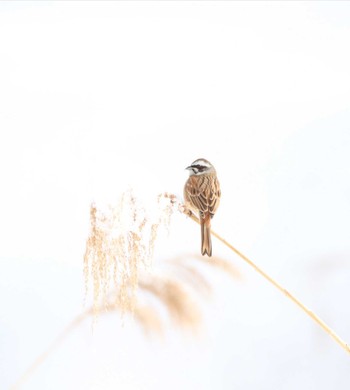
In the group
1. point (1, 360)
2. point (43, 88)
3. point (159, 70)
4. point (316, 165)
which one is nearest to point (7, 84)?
point (43, 88)

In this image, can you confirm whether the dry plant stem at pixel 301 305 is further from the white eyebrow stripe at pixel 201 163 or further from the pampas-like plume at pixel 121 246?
the white eyebrow stripe at pixel 201 163

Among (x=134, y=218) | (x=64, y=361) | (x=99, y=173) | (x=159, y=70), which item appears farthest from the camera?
(x=159, y=70)

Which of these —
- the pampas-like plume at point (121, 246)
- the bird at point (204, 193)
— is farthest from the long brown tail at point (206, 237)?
the pampas-like plume at point (121, 246)

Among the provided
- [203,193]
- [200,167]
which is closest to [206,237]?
[203,193]

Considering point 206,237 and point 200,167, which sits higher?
point 200,167

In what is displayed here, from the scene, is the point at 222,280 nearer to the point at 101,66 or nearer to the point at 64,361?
the point at 64,361

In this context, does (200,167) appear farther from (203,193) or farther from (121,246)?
(121,246)
